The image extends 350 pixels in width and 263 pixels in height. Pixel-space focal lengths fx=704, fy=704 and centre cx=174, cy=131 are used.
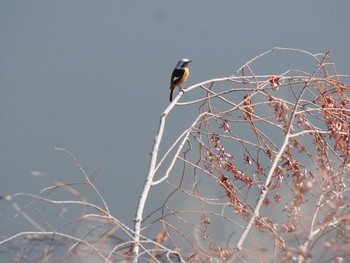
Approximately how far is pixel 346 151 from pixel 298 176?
0.15 meters

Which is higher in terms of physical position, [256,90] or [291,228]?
[256,90]

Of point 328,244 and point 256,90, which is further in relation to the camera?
point 256,90

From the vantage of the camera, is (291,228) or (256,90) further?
(256,90)

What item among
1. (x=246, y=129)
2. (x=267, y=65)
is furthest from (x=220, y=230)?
(x=267, y=65)

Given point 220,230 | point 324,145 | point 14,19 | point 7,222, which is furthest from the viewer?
point 14,19

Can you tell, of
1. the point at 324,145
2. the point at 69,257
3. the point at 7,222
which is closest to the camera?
the point at 69,257

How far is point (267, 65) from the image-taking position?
4035mm

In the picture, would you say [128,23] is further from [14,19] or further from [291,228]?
[291,228]

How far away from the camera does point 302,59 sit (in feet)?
13.3

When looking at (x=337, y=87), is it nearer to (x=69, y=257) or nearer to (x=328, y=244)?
(x=328, y=244)

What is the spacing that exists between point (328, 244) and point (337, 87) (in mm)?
869

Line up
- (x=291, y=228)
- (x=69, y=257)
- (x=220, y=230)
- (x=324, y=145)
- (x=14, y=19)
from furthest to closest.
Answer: (x=14, y=19) < (x=220, y=230) < (x=324, y=145) < (x=291, y=228) < (x=69, y=257)

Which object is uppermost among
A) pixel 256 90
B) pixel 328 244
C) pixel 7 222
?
pixel 256 90

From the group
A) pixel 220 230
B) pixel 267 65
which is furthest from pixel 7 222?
pixel 267 65
